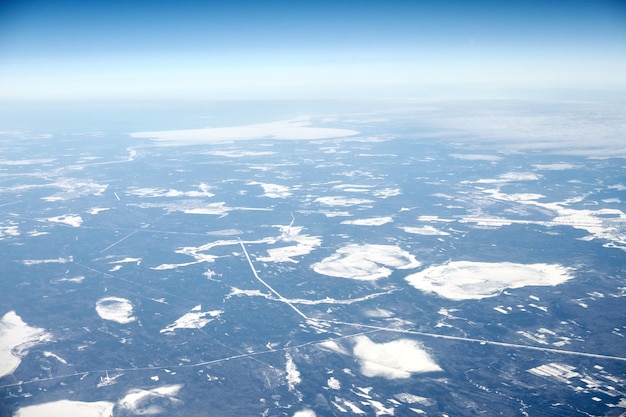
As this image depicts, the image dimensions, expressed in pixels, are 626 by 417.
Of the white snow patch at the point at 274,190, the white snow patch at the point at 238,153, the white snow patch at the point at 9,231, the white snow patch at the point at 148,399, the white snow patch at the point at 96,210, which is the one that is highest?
the white snow patch at the point at 148,399

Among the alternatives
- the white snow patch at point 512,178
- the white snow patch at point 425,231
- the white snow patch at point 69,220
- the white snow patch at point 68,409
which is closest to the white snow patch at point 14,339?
the white snow patch at point 68,409

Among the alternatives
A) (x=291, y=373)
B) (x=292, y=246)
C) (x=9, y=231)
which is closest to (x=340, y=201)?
(x=292, y=246)

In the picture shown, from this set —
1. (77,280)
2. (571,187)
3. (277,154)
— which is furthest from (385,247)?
(277,154)

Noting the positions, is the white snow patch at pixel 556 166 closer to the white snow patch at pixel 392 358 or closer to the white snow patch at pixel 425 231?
the white snow patch at pixel 425 231

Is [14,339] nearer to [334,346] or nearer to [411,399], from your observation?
[334,346]

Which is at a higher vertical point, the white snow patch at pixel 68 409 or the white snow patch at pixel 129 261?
the white snow patch at pixel 68 409
